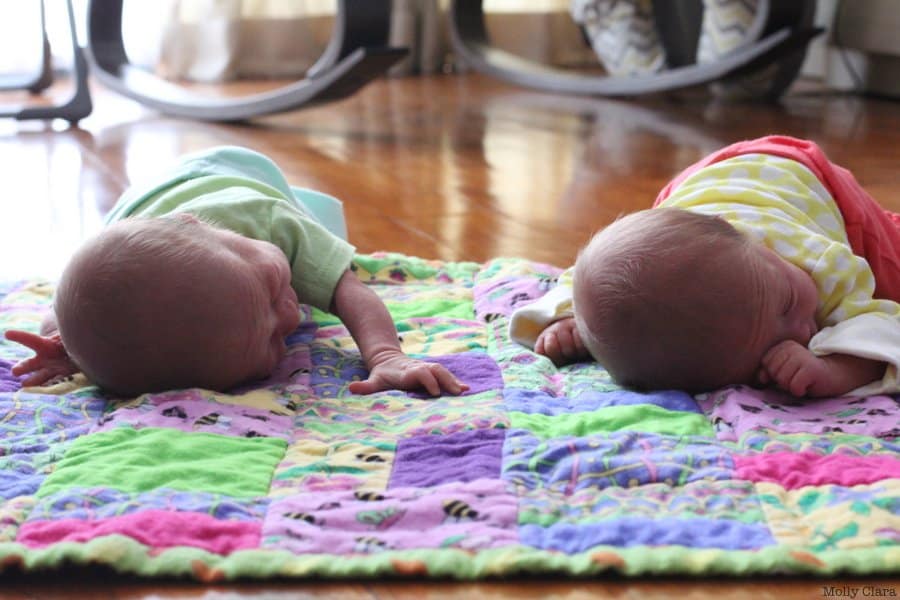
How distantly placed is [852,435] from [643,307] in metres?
0.19

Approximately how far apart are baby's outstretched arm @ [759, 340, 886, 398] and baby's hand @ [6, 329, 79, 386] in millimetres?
622

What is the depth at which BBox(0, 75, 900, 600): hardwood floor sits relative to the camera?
2.35 feet

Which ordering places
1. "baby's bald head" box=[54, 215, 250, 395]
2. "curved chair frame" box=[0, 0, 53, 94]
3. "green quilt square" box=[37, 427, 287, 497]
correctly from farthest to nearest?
"curved chair frame" box=[0, 0, 53, 94]
"baby's bald head" box=[54, 215, 250, 395]
"green quilt square" box=[37, 427, 287, 497]

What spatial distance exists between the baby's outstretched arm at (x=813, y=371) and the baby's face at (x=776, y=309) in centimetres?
1

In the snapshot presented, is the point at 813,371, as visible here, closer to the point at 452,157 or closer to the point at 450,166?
the point at 450,166

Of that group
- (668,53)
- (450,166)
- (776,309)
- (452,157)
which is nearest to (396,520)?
(776,309)

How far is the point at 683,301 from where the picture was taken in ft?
3.06

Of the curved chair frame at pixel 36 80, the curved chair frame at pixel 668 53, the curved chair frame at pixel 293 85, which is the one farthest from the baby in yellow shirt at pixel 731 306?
the curved chair frame at pixel 36 80

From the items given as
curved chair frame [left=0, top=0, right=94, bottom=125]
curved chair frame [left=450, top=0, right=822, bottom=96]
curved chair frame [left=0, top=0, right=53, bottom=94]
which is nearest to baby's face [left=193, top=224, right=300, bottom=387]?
curved chair frame [left=0, top=0, right=94, bottom=125]

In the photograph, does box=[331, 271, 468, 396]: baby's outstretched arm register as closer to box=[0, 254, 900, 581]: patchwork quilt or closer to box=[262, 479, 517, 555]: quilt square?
box=[0, 254, 900, 581]: patchwork quilt

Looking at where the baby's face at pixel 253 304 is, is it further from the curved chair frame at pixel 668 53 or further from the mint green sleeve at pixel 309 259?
the curved chair frame at pixel 668 53

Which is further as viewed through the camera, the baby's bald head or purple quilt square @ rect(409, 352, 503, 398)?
purple quilt square @ rect(409, 352, 503, 398)

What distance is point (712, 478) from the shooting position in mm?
825

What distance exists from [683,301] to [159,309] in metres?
0.42
